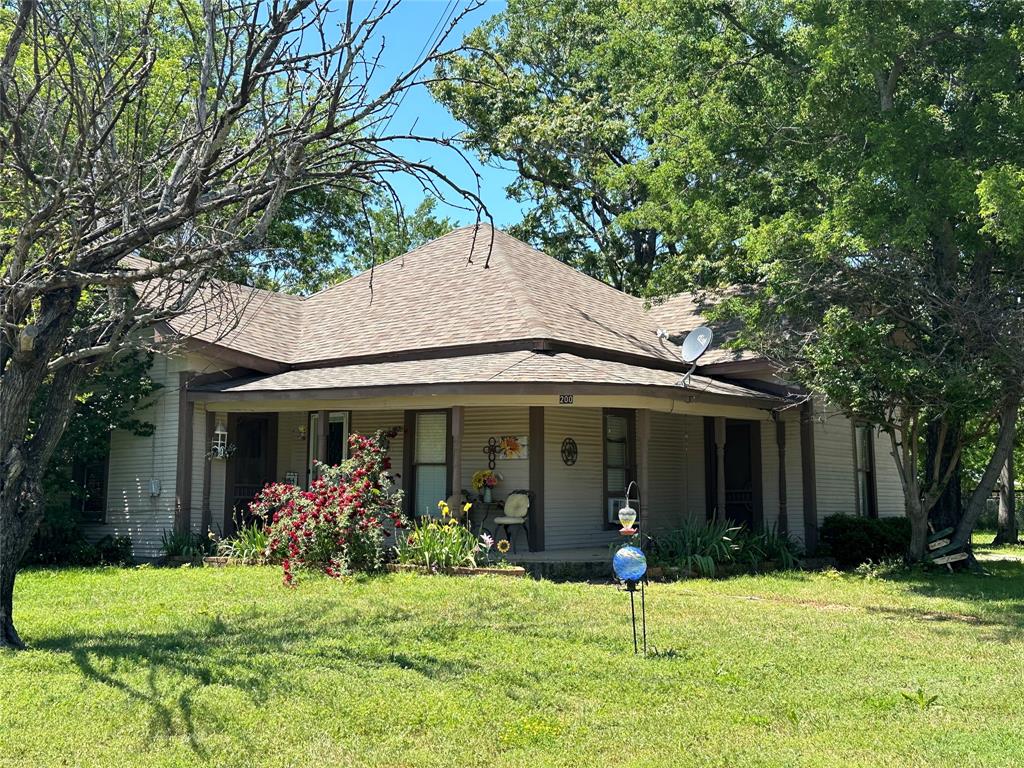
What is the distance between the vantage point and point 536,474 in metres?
14.3

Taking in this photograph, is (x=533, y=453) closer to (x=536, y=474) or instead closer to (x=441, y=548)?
(x=536, y=474)

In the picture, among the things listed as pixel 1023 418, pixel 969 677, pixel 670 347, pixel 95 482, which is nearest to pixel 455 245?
pixel 670 347

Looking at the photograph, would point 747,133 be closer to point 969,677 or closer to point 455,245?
point 455,245

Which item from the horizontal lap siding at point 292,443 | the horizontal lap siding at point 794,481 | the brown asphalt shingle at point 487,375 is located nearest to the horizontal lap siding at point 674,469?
the brown asphalt shingle at point 487,375

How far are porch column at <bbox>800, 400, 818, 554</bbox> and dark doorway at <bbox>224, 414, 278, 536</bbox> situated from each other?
936cm

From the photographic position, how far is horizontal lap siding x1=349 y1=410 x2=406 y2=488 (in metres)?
15.4

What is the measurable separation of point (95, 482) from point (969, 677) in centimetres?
1428

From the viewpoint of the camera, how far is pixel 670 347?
58.2ft

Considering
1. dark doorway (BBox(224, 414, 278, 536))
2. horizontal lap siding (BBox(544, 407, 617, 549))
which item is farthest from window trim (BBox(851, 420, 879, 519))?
dark doorway (BBox(224, 414, 278, 536))

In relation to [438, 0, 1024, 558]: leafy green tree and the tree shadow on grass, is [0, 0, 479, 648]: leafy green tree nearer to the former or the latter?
the tree shadow on grass

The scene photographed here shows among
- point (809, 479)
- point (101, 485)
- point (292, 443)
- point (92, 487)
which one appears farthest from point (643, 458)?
point (92, 487)

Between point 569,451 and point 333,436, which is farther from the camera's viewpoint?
point 333,436

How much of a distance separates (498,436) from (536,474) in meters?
0.93

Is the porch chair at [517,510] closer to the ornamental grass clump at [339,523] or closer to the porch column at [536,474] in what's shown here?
the porch column at [536,474]
